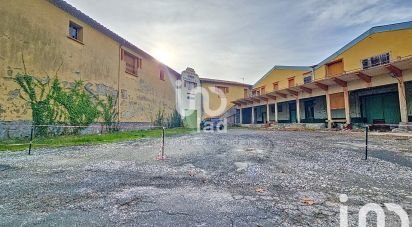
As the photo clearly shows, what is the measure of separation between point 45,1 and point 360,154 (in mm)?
14501

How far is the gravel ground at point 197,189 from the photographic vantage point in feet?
8.46

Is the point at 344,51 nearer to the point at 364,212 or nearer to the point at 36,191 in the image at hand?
the point at 364,212

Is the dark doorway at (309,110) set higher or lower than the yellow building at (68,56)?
lower

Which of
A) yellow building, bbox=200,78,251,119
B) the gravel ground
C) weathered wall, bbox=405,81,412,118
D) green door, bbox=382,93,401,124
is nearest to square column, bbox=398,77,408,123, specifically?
weathered wall, bbox=405,81,412,118

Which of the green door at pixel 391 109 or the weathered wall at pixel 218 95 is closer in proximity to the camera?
the green door at pixel 391 109

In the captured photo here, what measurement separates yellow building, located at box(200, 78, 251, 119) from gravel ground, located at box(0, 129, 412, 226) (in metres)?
27.0

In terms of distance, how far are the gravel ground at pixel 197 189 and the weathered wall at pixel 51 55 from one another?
4.54 metres

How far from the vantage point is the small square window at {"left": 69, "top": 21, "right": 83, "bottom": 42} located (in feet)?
40.0

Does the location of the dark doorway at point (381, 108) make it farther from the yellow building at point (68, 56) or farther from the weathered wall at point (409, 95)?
the yellow building at point (68, 56)

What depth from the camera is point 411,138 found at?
9695mm

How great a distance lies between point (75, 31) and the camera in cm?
1261

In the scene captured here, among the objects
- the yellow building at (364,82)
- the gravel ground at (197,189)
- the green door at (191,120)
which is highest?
the yellow building at (364,82)

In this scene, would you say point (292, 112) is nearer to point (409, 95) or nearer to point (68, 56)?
point (409, 95)

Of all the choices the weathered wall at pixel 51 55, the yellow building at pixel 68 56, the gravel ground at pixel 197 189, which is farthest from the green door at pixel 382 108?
the weathered wall at pixel 51 55
